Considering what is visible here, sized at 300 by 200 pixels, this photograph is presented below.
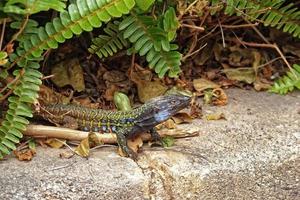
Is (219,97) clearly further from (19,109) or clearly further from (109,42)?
(19,109)

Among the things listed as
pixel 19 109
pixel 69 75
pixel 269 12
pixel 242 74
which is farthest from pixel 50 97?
pixel 269 12

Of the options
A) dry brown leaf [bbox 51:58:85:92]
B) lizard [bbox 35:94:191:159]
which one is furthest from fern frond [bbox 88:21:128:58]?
lizard [bbox 35:94:191:159]

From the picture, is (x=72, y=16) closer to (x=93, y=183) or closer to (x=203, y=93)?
(x=93, y=183)

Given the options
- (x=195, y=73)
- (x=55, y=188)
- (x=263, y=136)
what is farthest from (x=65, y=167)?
(x=195, y=73)

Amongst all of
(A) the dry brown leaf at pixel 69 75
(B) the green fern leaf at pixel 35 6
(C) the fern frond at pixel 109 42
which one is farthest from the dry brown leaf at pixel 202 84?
(B) the green fern leaf at pixel 35 6

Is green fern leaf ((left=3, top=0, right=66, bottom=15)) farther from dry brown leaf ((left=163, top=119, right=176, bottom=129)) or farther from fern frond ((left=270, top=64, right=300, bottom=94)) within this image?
fern frond ((left=270, top=64, right=300, bottom=94))
